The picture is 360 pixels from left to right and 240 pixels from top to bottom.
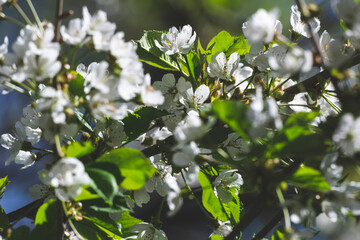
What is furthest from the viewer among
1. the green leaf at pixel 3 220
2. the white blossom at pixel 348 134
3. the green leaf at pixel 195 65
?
the green leaf at pixel 195 65

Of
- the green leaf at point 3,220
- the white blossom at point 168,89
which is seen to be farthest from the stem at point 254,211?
the green leaf at point 3,220

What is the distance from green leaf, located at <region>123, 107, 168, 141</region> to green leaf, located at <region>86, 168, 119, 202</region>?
10.2 inches

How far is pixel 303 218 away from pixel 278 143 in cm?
11

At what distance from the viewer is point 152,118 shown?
0.92 metres

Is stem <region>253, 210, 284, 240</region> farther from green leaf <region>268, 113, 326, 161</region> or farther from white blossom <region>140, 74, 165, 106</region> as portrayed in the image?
white blossom <region>140, 74, 165, 106</region>

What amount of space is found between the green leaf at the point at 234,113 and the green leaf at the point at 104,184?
18 centimetres

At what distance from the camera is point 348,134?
21.9 inches

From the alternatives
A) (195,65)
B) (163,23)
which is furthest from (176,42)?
(163,23)

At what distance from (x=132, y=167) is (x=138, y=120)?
253 millimetres

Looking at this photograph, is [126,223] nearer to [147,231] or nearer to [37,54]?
[147,231]

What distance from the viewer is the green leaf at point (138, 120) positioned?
91 cm

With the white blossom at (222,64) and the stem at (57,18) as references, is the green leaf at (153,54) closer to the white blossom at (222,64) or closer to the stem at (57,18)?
the white blossom at (222,64)

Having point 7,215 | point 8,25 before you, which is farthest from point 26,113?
point 8,25

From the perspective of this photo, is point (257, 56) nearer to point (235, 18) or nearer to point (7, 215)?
point (7, 215)
